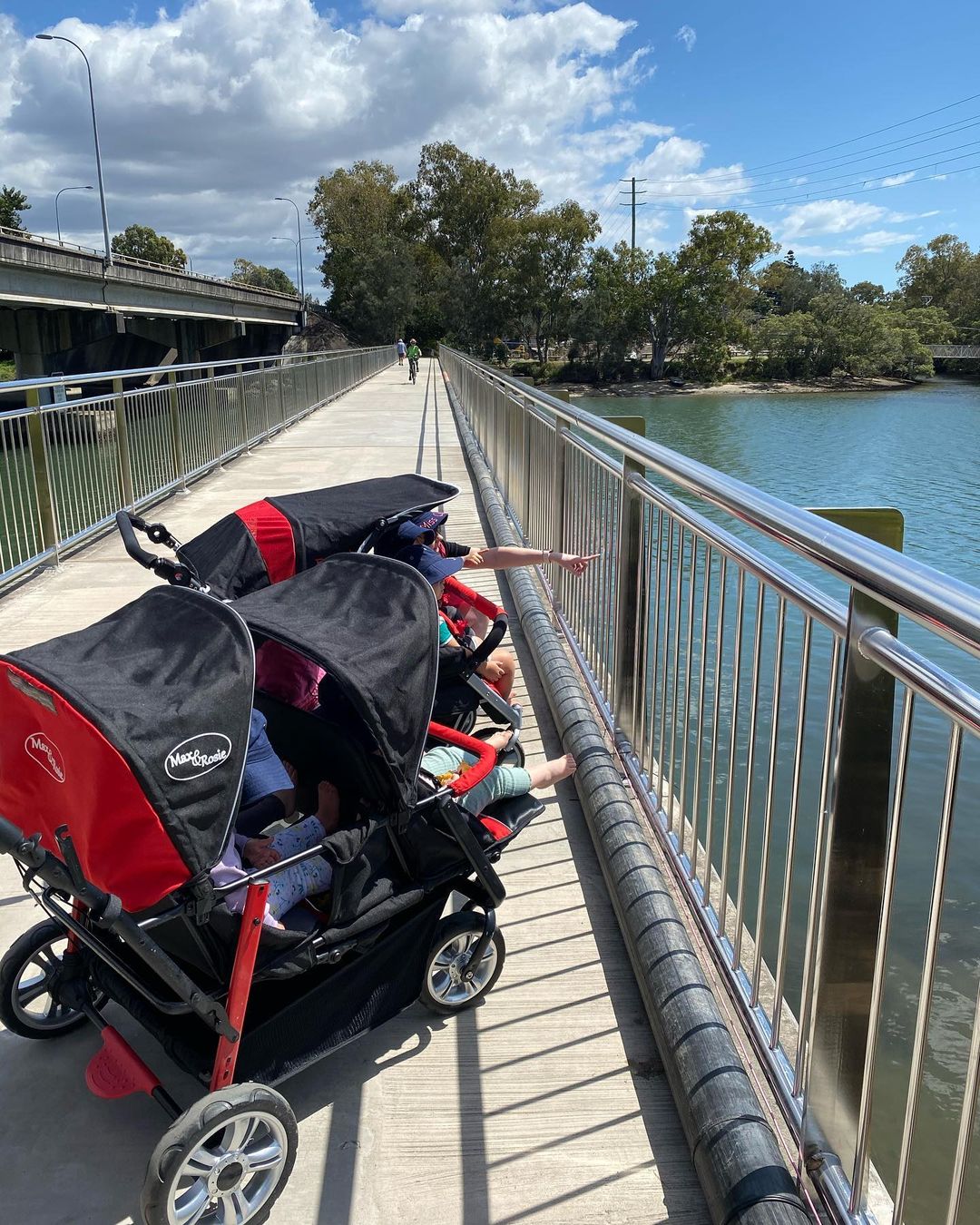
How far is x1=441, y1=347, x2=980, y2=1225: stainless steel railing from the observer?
1539 mm

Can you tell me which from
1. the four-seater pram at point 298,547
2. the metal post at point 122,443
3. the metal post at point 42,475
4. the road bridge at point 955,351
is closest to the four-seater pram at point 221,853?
the four-seater pram at point 298,547

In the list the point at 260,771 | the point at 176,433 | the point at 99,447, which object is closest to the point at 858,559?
the point at 260,771

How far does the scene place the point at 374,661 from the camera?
7.39 feet

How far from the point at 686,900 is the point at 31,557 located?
5692 millimetres

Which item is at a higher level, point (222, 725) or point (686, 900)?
point (222, 725)

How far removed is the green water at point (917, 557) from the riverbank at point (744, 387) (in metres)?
8.89

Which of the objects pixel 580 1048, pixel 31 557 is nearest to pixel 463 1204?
pixel 580 1048

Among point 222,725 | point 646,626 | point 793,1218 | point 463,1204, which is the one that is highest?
point 222,725

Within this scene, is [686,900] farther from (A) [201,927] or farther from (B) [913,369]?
(B) [913,369]

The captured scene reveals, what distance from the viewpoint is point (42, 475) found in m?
7.15

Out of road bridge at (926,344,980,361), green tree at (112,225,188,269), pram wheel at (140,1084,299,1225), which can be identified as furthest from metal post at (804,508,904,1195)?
green tree at (112,225,188,269)

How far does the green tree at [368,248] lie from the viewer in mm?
81125

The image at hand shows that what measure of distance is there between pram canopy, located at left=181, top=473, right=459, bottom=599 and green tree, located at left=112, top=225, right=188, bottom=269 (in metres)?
146

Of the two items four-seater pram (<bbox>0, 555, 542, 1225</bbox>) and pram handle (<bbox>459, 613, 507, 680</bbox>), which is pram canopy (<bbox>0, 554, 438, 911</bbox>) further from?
pram handle (<bbox>459, 613, 507, 680</bbox>)
